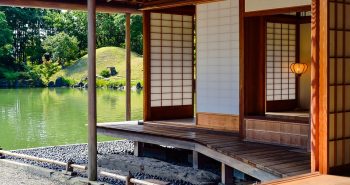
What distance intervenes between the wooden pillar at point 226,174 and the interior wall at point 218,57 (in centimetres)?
145

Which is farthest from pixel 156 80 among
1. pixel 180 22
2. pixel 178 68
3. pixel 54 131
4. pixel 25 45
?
pixel 25 45

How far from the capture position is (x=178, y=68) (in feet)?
32.0

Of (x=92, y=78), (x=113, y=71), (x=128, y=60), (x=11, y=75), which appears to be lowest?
(x=92, y=78)

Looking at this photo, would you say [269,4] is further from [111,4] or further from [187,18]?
[111,4]

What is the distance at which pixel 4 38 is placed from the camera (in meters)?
35.4

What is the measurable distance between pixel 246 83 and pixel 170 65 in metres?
2.68

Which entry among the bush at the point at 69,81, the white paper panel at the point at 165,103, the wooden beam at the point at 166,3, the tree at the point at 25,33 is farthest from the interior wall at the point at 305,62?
the tree at the point at 25,33

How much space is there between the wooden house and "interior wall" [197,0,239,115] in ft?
0.05

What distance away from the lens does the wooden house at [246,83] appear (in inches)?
190

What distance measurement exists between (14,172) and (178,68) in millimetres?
3625

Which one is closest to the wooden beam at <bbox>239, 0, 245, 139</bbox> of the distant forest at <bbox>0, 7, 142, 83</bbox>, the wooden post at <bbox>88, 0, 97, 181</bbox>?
the wooden post at <bbox>88, 0, 97, 181</bbox>

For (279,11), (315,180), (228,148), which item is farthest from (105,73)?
(315,180)

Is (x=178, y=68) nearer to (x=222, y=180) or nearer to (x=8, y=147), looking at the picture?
(x=222, y=180)

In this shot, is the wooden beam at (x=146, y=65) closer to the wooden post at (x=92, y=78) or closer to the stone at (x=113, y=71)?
the wooden post at (x=92, y=78)
